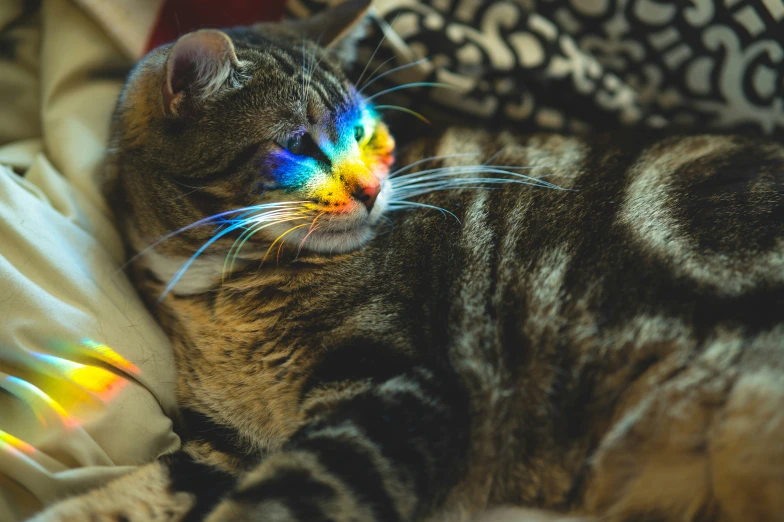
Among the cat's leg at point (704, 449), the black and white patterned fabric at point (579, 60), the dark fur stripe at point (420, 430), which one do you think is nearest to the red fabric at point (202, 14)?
the black and white patterned fabric at point (579, 60)

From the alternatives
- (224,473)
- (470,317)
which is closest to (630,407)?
(470,317)

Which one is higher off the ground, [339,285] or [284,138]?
[284,138]

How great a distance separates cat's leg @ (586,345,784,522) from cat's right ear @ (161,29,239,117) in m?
0.77

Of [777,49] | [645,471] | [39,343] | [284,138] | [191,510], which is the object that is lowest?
[191,510]

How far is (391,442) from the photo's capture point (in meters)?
0.76

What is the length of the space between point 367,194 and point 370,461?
1.37 feet

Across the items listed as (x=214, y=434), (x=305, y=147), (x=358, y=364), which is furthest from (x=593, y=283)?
(x=214, y=434)

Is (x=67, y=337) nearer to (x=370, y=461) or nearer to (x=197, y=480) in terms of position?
(x=197, y=480)

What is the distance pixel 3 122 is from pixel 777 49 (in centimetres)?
160

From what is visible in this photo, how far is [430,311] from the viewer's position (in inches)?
34.8

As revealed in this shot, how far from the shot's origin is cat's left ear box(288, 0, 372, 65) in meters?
1.07

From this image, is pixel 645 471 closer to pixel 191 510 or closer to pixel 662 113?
pixel 191 510

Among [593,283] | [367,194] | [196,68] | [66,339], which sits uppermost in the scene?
[196,68]

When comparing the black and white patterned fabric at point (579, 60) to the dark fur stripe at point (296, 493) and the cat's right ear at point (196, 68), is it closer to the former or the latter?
the cat's right ear at point (196, 68)
